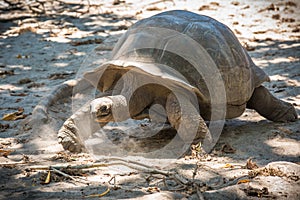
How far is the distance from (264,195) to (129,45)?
1988 mm

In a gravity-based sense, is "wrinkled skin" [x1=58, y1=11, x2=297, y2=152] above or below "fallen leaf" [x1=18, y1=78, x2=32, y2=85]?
above

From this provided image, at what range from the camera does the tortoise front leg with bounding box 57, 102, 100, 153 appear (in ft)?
11.4

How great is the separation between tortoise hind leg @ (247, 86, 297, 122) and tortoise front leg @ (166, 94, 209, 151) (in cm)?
99

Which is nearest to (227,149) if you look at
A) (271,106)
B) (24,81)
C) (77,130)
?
(271,106)

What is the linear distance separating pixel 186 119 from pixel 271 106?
4.04ft

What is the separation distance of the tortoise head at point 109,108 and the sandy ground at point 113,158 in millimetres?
373

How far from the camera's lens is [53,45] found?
7.86 m

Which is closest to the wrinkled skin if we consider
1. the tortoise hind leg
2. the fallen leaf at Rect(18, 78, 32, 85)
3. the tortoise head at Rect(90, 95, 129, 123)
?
the tortoise head at Rect(90, 95, 129, 123)

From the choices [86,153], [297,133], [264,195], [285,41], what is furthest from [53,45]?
[264,195]

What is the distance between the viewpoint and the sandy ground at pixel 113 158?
2.49m

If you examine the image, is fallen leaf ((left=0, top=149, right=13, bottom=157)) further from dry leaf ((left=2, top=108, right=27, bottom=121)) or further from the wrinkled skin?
dry leaf ((left=2, top=108, right=27, bottom=121))

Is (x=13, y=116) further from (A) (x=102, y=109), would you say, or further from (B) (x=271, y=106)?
(B) (x=271, y=106)

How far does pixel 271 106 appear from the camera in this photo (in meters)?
4.22

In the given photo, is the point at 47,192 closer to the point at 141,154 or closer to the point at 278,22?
the point at 141,154
